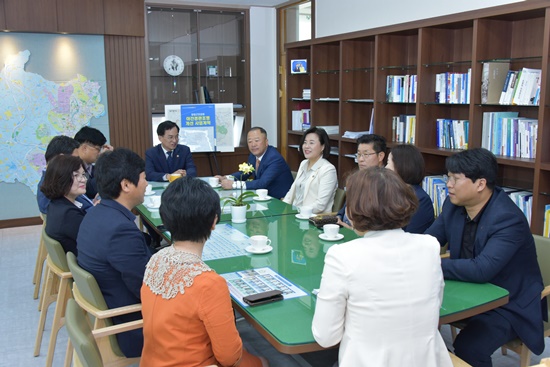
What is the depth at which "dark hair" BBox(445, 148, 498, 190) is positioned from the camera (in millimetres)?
2518

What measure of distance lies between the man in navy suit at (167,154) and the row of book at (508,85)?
3069 millimetres

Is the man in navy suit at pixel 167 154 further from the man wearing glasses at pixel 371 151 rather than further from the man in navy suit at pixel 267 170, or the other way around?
the man wearing glasses at pixel 371 151

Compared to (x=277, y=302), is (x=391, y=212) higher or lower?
higher

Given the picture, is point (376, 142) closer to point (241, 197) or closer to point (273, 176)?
point (241, 197)

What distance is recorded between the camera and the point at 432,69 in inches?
191

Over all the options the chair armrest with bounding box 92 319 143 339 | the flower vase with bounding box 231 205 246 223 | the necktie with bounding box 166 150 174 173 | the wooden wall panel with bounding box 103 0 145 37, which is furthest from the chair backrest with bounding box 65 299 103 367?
the wooden wall panel with bounding box 103 0 145 37

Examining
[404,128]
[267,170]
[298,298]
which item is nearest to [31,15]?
[267,170]

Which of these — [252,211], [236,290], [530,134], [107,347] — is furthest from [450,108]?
[107,347]

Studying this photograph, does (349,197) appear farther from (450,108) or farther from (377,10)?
(377,10)

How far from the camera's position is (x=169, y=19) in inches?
286

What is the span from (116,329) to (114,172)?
0.75 m

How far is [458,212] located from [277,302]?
3.93 ft

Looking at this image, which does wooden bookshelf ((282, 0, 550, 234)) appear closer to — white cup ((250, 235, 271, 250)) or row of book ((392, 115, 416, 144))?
row of book ((392, 115, 416, 144))

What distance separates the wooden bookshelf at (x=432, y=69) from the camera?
3.91 m
